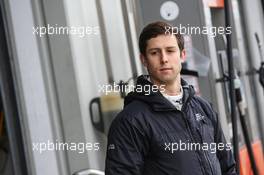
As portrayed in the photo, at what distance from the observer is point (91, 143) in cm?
378

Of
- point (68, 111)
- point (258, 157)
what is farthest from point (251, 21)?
point (68, 111)

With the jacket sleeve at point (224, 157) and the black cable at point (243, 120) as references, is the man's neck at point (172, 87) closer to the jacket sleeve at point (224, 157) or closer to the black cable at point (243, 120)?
the jacket sleeve at point (224, 157)

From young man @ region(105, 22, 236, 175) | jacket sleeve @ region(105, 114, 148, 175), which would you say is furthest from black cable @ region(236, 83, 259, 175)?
jacket sleeve @ region(105, 114, 148, 175)

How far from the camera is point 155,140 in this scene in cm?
231

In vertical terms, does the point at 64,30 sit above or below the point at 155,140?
above

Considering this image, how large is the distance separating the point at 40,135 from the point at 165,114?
1.35 meters

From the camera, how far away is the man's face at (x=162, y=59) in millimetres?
2402

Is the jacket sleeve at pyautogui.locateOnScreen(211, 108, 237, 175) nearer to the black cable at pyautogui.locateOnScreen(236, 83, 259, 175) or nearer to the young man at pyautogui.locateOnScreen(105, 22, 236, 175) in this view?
the young man at pyautogui.locateOnScreen(105, 22, 236, 175)

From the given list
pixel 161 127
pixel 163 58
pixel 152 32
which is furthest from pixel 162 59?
pixel 161 127

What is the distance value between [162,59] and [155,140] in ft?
1.10

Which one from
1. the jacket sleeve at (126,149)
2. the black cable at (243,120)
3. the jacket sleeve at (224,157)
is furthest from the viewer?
the black cable at (243,120)

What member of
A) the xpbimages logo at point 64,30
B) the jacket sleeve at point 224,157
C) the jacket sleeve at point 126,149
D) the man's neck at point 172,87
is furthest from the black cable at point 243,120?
the jacket sleeve at point 126,149

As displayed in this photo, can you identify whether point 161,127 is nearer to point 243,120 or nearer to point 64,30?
point 64,30

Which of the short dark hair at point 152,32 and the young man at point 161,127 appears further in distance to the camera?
the short dark hair at point 152,32
